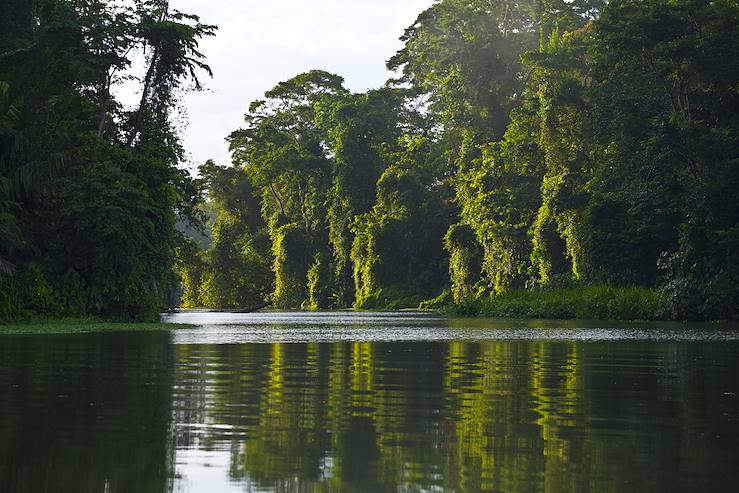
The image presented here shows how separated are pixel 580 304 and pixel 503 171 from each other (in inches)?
1273

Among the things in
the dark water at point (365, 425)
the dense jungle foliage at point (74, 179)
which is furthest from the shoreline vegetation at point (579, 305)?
the dark water at point (365, 425)

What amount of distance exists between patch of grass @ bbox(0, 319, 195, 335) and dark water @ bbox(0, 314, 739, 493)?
12851mm

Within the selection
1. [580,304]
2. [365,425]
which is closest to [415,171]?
[580,304]

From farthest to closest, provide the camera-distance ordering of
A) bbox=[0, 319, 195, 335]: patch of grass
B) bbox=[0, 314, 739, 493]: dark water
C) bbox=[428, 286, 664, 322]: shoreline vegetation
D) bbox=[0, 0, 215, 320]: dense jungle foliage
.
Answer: bbox=[428, 286, 664, 322]: shoreline vegetation → bbox=[0, 0, 215, 320]: dense jungle foliage → bbox=[0, 319, 195, 335]: patch of grass → bbox=[0, 314, 739, 493]: dark water

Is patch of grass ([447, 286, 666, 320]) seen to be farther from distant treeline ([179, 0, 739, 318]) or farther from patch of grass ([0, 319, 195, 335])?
patch of grass ([0, 319, 195, 335])

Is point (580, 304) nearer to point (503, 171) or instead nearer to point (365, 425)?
Answer: point (503, 171)

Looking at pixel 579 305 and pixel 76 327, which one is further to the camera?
pixel 579 305

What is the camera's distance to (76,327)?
3406 cm

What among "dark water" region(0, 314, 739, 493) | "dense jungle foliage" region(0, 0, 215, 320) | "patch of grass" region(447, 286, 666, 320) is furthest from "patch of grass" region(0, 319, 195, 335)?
"patch of grass" region(447, 286, 666, 320)

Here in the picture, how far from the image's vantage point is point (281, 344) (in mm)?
26250

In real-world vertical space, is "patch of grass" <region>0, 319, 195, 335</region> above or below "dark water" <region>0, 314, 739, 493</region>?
above

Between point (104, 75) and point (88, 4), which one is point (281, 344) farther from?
point (88, 4)

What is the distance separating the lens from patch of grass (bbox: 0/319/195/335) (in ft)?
104

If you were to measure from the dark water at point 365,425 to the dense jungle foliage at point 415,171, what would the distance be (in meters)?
20.7
